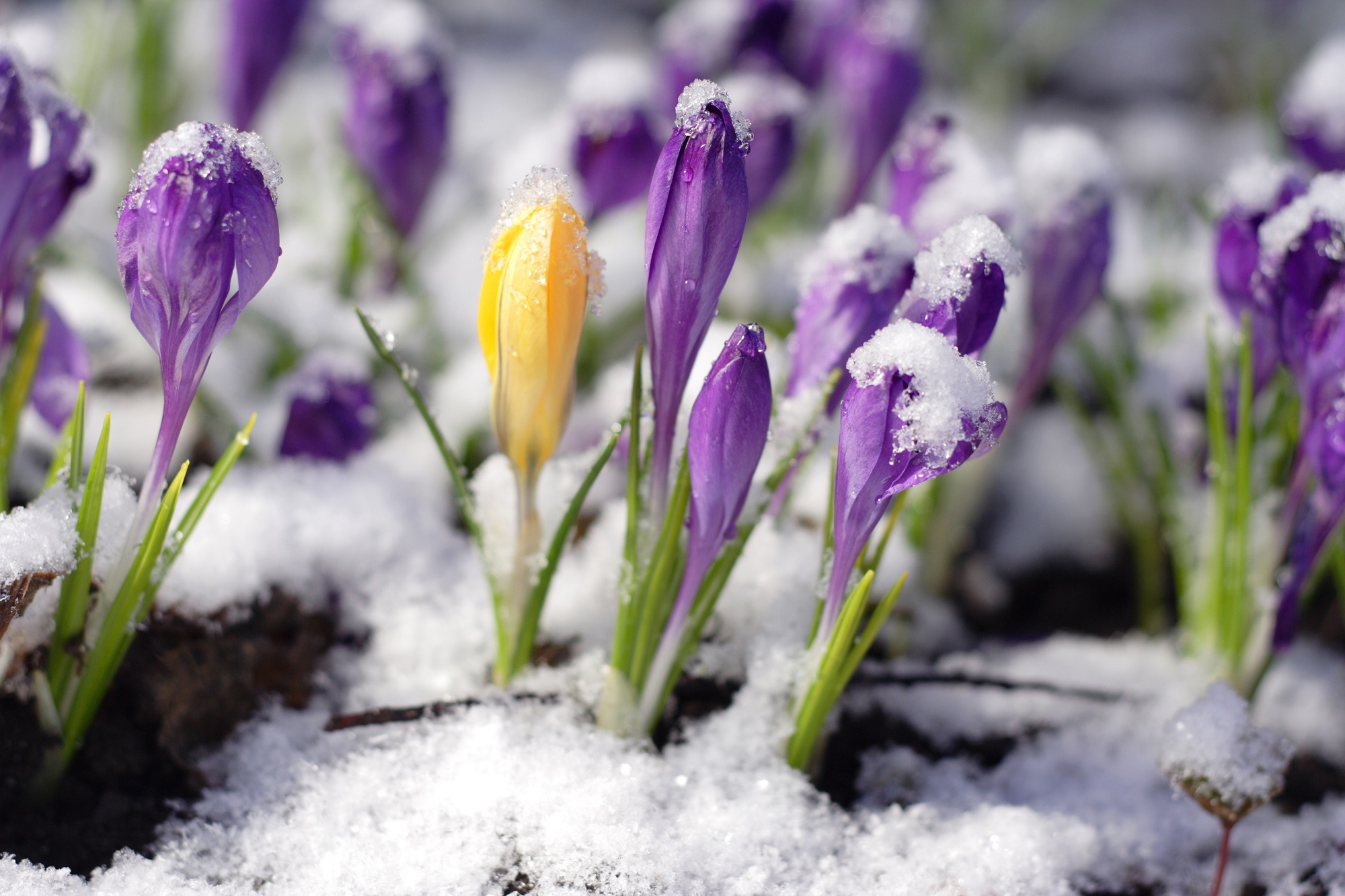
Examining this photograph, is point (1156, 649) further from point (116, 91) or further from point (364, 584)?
point (116, 91)

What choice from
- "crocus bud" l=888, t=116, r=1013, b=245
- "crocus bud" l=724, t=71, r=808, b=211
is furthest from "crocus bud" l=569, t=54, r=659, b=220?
"crocus bud" l=888, t=116, r=1013, b=245

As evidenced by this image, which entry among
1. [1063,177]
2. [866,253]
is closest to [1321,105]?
[1063,177]

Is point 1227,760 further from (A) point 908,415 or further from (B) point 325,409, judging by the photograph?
(B) point 325,409


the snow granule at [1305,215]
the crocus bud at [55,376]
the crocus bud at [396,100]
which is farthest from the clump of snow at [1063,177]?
the crocus bud at [55,376]

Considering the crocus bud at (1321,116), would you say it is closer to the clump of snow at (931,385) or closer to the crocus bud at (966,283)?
the crocus bud at (966,283)

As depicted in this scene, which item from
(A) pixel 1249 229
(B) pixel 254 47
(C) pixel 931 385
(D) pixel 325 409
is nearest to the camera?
(C) pixel 931 385

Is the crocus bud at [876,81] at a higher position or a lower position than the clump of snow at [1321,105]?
higher
